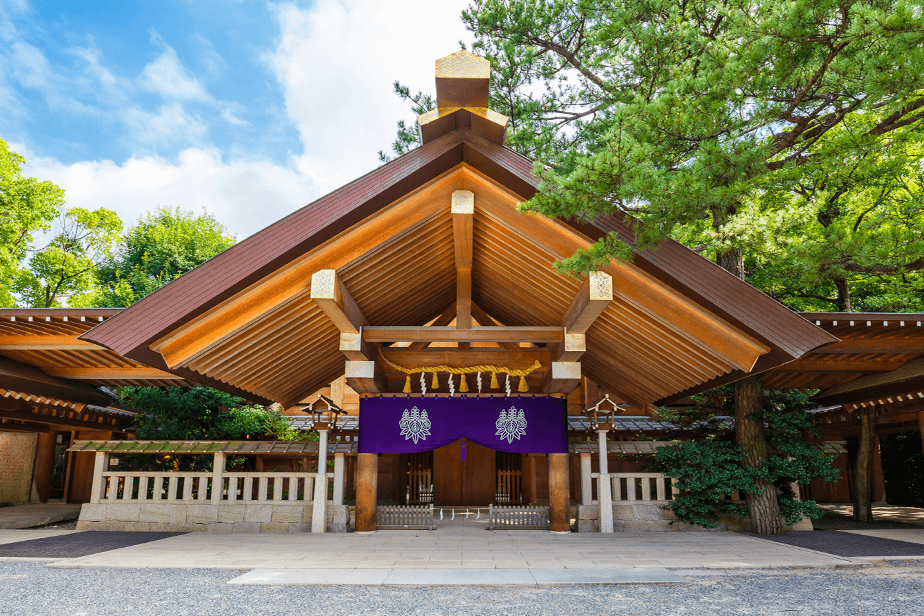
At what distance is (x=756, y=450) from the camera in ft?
25.4

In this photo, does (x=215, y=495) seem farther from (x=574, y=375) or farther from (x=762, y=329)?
(x=762, y=329)

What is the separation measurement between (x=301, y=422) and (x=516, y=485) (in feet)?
18.7

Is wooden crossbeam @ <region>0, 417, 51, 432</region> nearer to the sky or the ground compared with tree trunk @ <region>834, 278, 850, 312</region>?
nearer to the ground

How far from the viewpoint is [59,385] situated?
8875 millimetres

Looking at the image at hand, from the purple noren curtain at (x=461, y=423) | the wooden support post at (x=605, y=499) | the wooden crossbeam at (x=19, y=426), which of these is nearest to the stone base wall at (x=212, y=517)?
the purple noren curtain at (x=461, y=423)

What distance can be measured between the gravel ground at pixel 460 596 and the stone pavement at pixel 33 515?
545 cm

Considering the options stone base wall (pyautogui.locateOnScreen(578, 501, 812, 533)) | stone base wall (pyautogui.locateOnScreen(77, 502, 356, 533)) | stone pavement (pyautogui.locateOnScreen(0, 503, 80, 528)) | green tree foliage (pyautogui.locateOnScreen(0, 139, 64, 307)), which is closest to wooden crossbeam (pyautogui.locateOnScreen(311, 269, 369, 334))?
stone base wall (pyautogui.locateOnScreen(77, 502, 356, 533))

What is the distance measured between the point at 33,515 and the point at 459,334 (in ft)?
29.8

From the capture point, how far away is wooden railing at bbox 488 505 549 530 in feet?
27.9

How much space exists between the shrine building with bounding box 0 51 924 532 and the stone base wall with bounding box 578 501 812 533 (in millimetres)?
70

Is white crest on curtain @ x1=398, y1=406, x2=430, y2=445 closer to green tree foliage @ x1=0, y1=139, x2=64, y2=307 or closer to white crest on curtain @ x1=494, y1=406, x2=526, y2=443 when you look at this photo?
white crest on curtain @ x1=494, y1=406, x2=526, y2=443

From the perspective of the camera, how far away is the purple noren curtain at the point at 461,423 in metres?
8.15

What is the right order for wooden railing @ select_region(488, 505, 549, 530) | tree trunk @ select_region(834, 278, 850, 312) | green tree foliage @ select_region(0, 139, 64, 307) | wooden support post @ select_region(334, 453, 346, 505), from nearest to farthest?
wooden support post @ select_region(334, 453, 346, 505)
wooden railing @ select_region(488, 505, 549, 530)
tree trunk @ select_region(834, 278, 850, 312)
green tree foliage @ select_region(0, 139, 64, 307)

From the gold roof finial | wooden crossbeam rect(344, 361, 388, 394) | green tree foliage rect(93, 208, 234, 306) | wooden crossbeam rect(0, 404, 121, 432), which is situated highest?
green tree foliage rect(93, 208, 234, 306)
